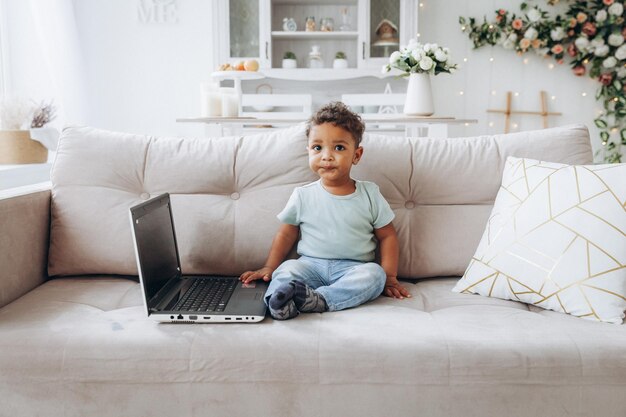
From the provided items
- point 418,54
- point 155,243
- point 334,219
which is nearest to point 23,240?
→ point 155,243

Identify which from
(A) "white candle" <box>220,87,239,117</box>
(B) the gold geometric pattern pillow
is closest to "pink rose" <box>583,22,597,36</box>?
(A) "white candle" <box>220,87,239,117</box>

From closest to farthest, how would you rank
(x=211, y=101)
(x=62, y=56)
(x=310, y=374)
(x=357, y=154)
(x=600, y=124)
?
(x=310, y=374), (x=357, y=154), (x=211, y=101), (x=62, y=56), (x=600, y=124)

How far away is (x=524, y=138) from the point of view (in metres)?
1.66

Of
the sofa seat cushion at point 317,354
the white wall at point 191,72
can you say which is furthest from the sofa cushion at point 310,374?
the white wall at point 191,72

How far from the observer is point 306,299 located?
4.09 ft

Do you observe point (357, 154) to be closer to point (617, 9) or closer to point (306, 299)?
point (306, 299)

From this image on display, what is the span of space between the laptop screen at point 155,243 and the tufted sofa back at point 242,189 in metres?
0.09

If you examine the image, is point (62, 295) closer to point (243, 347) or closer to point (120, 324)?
point (120, 324)

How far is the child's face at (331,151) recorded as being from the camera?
4.90 ft

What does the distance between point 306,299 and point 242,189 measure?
0.51 meters

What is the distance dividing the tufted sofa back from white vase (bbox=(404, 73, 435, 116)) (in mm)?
1022

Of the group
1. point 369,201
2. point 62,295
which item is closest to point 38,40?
point 62,295

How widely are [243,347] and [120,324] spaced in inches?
11.5

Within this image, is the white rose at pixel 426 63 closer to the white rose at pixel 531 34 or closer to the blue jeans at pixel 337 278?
the blue jeans at pixel 337 278
